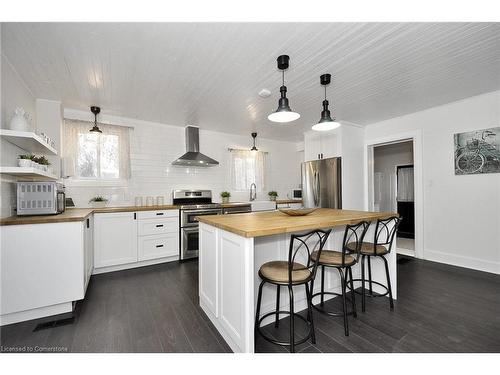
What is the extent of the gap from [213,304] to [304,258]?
36.4 inches

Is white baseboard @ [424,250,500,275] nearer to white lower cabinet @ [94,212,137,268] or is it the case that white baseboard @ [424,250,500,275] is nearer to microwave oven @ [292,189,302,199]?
microwave oven @ [292,189,302,199]

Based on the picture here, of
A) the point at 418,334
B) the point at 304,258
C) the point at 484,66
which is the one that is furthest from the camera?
the point at 484,66

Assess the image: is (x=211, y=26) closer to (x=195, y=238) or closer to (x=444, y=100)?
(x=195, y=238)

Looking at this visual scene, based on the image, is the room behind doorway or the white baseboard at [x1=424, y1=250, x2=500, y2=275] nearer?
the white baseboard at [x1=424, y1=250, x2=500, y2=275]

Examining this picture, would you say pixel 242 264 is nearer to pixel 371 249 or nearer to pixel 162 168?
pixel 371 249

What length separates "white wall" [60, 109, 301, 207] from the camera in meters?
3.81

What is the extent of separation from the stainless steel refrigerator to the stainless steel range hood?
1.97 m

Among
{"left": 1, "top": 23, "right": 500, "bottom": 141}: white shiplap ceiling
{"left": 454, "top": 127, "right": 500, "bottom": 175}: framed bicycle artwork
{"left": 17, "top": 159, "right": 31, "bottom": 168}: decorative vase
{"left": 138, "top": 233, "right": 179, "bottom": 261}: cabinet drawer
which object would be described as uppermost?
{"left": 1, "top": 23, "right": 500, "bottom": 141}: white shiplap ceiling

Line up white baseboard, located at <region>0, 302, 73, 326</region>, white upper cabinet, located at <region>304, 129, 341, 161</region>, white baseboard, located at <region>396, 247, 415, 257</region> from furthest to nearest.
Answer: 1. white upper cabinet, located at <region>304, 129, 341, 161</region>
2. white baseboard, located at <region>396, 247, 415, 257</region>
3. white baseboard, located at <region>0, 302, 73, 326</region>

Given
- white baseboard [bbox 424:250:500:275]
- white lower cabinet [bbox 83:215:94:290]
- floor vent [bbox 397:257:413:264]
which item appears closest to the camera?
white lower cabinet [bbox 83:215:94:290]

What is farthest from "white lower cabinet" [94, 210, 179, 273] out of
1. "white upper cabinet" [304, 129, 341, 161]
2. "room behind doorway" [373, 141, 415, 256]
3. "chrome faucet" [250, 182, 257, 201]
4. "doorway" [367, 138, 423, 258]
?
"room behind doorway" [373, 141, 415, 256]

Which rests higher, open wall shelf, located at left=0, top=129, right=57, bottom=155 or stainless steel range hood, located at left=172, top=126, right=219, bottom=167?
stainless steel range hood, located at left=172, top=126, right=219, bottom=167

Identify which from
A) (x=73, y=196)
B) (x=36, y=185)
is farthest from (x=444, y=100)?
(x=73, y=196)

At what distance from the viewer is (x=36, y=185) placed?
7.26 feet
